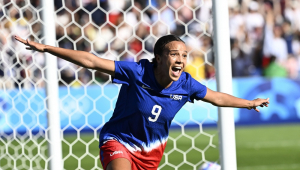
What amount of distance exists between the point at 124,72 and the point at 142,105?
0.30 m

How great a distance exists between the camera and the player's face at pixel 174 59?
3586 millimetres

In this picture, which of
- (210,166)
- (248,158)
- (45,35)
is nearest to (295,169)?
(248,158)

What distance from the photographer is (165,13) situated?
927cm

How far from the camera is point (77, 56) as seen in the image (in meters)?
3.43

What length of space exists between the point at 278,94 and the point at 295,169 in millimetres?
5428

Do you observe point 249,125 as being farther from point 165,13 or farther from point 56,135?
point 56,135

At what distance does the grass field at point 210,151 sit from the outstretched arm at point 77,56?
6.56 ft

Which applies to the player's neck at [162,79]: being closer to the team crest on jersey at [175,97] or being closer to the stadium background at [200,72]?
the team crest on jersey at [175,97]

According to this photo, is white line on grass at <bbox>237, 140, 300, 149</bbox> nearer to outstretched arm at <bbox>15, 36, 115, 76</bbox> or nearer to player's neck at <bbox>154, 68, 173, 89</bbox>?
player's neck at <bbox>154, 68, 173, 89</bbox>

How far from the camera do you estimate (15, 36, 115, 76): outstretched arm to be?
132 inches

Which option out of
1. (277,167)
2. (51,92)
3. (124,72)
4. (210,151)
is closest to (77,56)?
(124,72)

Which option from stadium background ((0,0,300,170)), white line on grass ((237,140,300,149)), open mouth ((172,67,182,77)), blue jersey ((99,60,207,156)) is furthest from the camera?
white line on grass ((237,140,300,149))

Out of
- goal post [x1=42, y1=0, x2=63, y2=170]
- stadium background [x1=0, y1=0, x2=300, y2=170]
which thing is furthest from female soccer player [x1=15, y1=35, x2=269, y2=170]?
stadium background [x1=0, y1=0, x2=300, y2=170]

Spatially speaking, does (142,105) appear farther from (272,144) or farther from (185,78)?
(272,144)
